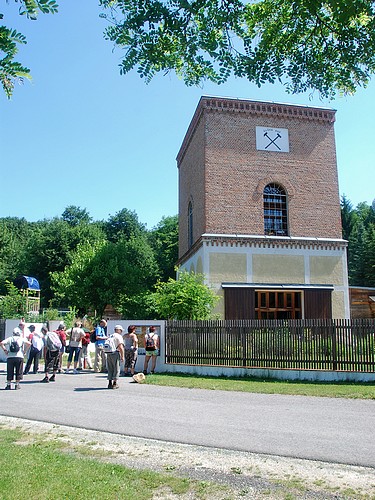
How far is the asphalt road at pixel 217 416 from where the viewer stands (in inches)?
277

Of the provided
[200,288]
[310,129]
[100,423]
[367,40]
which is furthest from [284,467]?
[310,129]

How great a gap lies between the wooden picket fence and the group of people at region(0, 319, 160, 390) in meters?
1.08

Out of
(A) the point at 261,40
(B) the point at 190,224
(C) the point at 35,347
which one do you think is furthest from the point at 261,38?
(B) the point at 190,224

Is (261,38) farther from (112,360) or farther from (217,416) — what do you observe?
(112,360)

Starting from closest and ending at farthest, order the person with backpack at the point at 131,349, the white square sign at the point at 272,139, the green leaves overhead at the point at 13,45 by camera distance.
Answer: the green leaves overhead at the point at 13,45, the person with backpack at the point at 131,349, the white square sign at the point at 272,139

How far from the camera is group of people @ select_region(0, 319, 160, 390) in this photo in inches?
518

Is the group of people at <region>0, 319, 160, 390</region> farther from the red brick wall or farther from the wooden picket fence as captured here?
the red brick wall

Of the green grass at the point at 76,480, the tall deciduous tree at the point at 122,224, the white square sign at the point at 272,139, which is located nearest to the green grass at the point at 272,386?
the green grass at the point at 76,480

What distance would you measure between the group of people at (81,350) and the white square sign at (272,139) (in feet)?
44.5

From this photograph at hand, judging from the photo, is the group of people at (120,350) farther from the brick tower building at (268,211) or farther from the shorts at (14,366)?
the brick tower building at (268,211)

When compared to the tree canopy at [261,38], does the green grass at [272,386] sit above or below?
below

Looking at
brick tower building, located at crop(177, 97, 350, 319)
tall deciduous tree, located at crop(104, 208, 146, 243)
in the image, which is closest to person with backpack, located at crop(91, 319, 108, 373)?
brick tower building, located at crop(177, 97, 350, 319)

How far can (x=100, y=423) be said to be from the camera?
28.3ft

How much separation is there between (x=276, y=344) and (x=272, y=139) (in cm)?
1454
